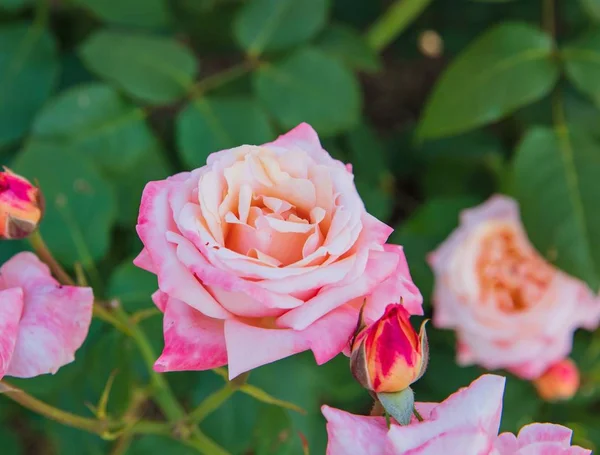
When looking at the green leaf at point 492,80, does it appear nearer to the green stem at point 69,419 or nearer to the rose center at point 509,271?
the rose center at point 509,271

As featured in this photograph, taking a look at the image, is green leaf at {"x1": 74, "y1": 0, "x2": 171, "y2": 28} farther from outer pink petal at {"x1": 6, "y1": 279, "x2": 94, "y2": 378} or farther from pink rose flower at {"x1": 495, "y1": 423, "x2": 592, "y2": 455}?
pink rose flower at {"x1": 495, "y1": 423, "x2": 592, "y2": 455}

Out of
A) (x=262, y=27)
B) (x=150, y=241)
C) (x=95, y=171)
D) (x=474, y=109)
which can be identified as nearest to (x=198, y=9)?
(x=262, y=27)

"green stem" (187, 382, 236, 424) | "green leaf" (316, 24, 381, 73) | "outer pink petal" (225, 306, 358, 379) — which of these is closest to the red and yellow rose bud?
"outer pink petal" (225, 306, 358, 379)

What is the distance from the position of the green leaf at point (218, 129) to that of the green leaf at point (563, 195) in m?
0.37

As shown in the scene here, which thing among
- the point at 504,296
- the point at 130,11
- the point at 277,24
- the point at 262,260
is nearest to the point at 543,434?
the point at 262,260

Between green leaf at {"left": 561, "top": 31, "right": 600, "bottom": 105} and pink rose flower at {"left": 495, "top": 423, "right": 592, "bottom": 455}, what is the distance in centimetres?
62

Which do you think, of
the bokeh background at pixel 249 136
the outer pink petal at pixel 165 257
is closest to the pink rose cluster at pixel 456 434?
the outer pink petal at pixel 165 257

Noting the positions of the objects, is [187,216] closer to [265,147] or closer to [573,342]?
[265,147]

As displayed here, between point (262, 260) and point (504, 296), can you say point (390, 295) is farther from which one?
point (504, 296)

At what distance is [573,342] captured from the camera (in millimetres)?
1249

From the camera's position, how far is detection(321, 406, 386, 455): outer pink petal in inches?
17.1

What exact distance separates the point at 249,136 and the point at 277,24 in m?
0.19

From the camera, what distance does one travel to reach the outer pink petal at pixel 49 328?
0.50 meters

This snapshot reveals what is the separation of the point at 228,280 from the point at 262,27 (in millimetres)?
672
